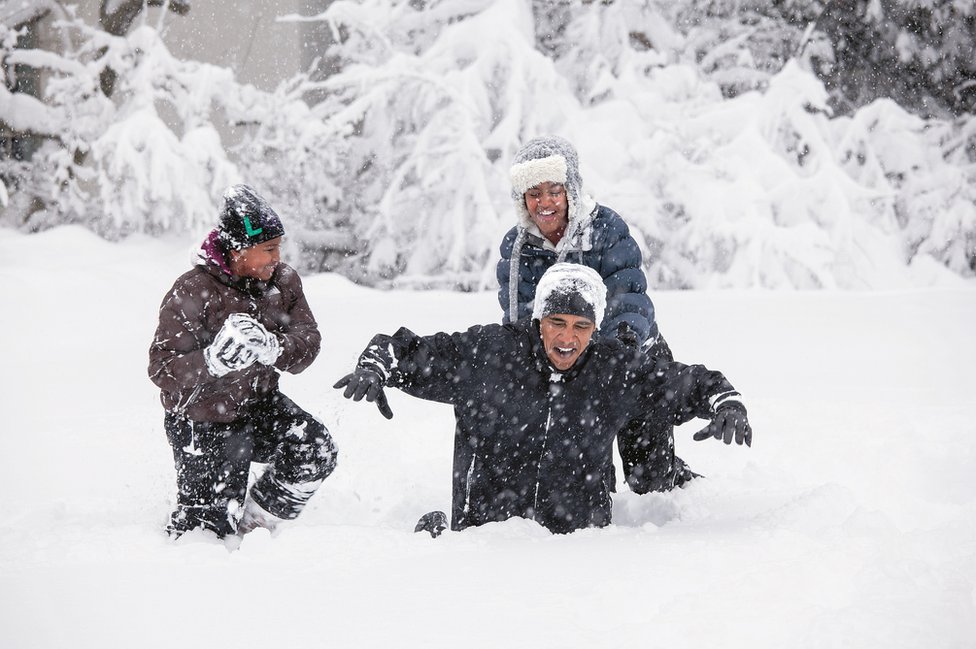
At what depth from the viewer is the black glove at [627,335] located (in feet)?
12.2

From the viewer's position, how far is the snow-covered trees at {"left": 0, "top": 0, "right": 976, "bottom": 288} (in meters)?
12.9

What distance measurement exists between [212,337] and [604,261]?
1.62 m

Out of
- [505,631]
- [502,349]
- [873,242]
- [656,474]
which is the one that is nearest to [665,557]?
[505,631]

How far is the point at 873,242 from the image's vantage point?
14250mm

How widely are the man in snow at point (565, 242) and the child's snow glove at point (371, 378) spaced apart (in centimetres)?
100

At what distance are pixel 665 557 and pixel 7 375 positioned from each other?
626 centimetres

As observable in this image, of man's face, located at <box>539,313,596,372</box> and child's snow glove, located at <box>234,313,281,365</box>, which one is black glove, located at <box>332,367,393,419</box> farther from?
man's face, located at <box>539,313,596,372</box>

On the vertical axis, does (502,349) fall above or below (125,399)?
above

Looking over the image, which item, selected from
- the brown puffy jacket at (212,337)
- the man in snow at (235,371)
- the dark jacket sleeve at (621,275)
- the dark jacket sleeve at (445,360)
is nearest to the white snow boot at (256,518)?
the man in snow at (235,371)

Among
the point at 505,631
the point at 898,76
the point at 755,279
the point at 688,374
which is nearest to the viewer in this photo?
the point at 505,631

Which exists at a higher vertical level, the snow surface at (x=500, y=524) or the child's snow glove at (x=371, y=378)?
the child's snow glove at (x=371, y=378)

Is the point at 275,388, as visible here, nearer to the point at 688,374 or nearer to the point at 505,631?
the point at 688,374

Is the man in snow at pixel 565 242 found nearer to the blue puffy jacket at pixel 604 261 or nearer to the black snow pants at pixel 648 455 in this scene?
the blue puffy jacket at pixel 604 261

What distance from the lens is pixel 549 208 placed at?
388 centimetres
